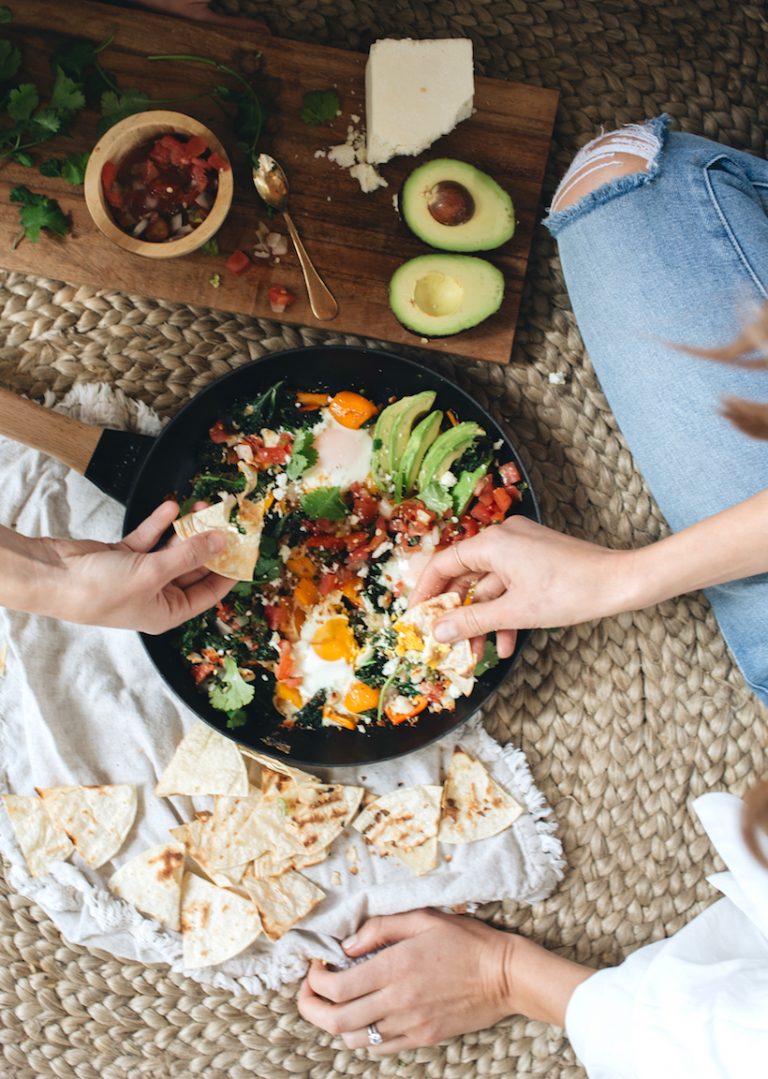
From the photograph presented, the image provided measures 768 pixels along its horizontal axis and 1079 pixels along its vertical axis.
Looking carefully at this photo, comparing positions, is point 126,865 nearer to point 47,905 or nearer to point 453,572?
point 47,905

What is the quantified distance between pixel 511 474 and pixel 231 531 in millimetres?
557

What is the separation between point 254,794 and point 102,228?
1.13m

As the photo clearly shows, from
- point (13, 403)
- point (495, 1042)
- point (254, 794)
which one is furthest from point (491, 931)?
point (13, 403)

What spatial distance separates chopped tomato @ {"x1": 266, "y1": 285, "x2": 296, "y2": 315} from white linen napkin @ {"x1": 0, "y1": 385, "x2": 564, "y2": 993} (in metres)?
0.34

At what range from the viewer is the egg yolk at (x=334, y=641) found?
1.95 metres

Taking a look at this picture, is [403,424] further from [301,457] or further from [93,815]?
[93,815]

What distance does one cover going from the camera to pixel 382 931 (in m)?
2.01

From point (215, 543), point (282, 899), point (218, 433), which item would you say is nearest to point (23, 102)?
point (218, 433)

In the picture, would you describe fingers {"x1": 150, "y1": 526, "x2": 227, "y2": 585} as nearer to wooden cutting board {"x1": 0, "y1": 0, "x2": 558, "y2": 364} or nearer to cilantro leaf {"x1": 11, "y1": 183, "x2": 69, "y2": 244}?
wooden cutting board {"x1": 0, "y1": 0, "x2": 558, "y2": 364}

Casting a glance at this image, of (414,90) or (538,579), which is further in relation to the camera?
(414,90)

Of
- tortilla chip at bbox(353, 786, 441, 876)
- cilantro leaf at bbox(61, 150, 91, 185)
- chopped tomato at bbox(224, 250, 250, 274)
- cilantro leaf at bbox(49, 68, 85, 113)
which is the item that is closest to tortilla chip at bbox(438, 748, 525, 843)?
tortilla chip at bbox(353, 786, 441, 876)

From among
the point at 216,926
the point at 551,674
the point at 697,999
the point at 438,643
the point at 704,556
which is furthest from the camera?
the point at 551,674

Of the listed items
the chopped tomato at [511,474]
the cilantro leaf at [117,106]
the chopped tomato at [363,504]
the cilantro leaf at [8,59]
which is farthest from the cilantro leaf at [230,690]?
the cilantro leaf at [8,59]

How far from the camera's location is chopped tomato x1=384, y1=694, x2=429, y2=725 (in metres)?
1.96
